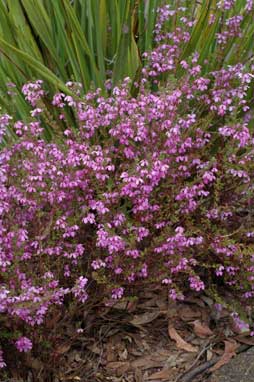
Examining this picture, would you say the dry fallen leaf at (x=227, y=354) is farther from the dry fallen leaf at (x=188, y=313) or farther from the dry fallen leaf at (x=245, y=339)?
the dry fallen leaf at (x=188, y=313)

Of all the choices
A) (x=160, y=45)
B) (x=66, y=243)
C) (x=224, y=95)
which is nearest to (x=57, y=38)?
(x=160, y=45)

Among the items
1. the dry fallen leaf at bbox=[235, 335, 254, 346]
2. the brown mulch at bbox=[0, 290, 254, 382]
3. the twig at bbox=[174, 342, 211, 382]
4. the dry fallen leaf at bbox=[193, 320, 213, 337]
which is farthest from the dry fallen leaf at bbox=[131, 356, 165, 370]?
the dry fallen leaf at bbox=[235, 335, 254, 346]

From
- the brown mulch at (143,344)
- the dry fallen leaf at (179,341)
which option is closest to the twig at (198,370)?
the brown mulch at (143,344)

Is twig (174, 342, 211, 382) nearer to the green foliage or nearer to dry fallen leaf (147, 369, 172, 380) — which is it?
dry fallen leaf (147, 369, 172, 380)

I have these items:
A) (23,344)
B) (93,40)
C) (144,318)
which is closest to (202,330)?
(144,318)

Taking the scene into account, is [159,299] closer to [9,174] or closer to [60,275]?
[60,275]

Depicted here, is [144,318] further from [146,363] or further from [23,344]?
[23,344]
